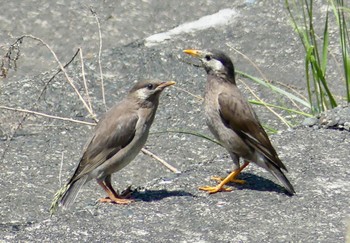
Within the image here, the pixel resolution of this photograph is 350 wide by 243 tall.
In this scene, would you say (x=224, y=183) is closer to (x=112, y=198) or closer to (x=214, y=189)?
(x=214, y=189)

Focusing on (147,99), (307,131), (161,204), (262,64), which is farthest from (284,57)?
(161,204)

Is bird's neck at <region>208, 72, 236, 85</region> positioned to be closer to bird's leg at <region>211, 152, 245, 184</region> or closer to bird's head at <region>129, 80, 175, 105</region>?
bird's head at <region>129, 80, 175, 105</region>

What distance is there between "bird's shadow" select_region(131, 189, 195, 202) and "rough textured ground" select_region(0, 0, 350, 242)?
0.05ft

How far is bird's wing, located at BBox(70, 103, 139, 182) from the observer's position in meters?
5.61

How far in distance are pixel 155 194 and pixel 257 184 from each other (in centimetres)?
61

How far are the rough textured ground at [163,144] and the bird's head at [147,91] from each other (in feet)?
1.59

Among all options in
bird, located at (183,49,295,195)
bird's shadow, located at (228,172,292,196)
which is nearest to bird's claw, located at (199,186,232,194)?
bird, located at (183,49,295,195)

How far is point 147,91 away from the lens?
5844 mm

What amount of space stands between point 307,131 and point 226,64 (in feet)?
2.23

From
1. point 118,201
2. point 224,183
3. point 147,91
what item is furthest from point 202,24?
point 118,201

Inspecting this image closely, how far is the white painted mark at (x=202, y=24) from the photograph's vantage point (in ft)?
27.8

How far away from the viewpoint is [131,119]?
568 cm

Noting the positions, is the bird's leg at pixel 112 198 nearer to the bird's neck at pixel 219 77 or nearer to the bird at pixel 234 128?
the bird at pixel 234 128

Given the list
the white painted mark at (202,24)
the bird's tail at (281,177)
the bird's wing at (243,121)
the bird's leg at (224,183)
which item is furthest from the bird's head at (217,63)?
the white painted mark at (202,24)
